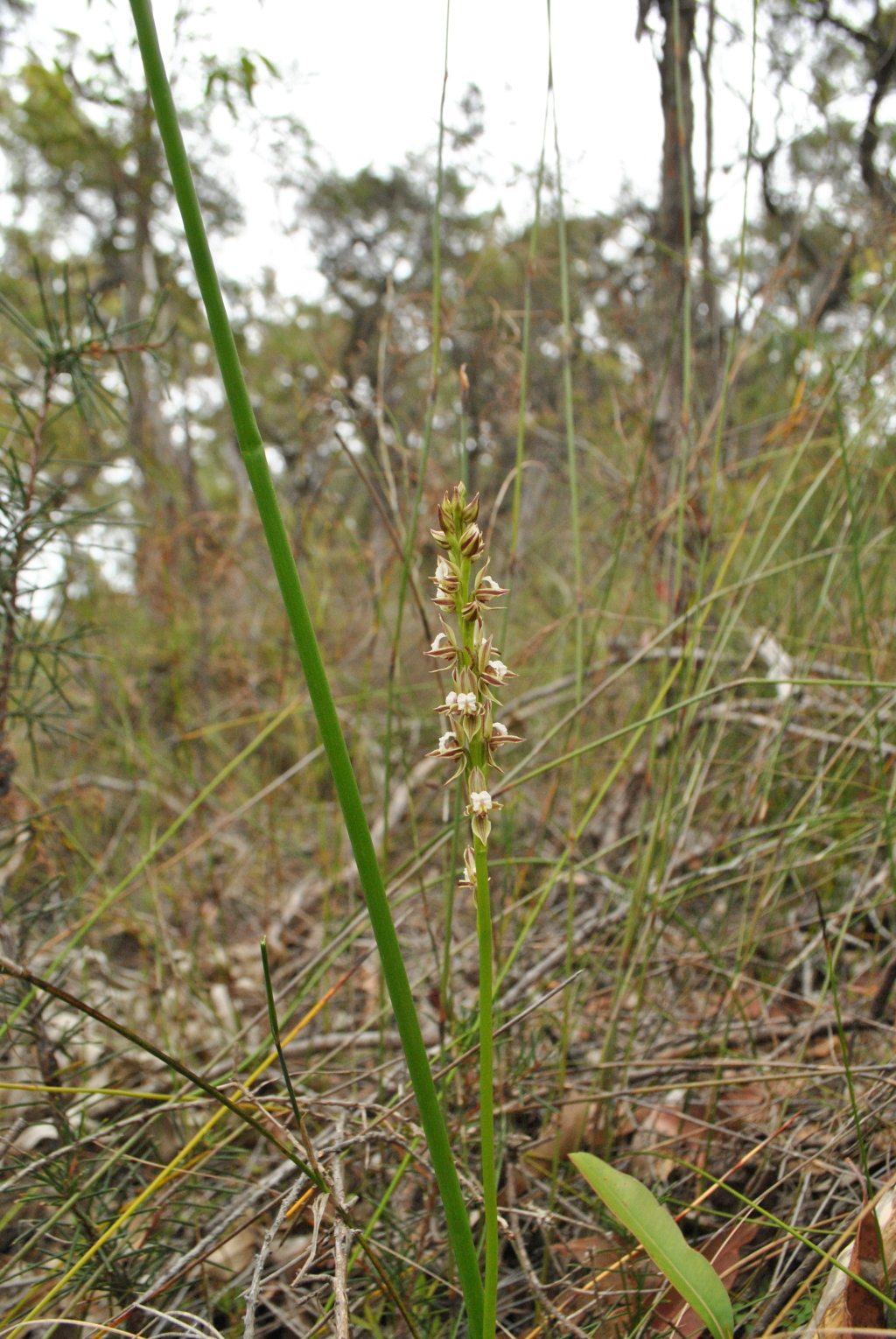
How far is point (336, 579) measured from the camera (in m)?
2.53

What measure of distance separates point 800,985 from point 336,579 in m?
1.73

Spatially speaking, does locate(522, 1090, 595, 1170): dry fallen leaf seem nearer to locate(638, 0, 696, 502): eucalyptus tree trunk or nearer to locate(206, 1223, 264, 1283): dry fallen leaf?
locate(206, 1223, 264, 1283): dry fallen leaf

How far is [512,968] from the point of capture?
4.46ft

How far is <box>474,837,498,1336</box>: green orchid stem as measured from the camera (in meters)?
0.47

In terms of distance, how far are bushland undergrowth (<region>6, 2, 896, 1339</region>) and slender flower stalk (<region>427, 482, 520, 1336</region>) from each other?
10 cm

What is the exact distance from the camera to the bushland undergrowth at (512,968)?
800 mm

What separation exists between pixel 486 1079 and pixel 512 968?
921mm

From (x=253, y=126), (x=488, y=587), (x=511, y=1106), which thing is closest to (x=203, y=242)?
(x=488, y=587)

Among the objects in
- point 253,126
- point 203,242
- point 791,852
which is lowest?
point 791,852

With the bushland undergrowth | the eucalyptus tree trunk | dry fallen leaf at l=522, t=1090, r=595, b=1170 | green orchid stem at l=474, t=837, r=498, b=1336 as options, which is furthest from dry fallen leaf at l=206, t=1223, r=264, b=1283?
the eucalyptus tree trunk

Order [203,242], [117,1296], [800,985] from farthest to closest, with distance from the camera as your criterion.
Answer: [800,985]
[117,1296]
[203,242]

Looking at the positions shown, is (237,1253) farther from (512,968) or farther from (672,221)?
(672,221)

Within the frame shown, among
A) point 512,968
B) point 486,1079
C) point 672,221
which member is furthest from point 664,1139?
point 672,221

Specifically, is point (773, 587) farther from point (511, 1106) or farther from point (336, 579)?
point (511, 1106)
